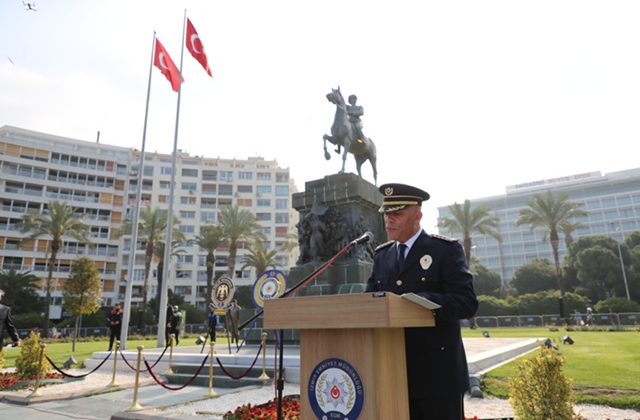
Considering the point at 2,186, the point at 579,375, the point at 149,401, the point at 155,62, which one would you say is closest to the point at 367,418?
the point at 149,401

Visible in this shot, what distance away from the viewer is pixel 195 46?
20.9 m

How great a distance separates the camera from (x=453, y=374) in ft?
8.18

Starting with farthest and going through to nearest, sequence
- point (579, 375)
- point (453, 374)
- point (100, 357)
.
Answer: point (100, 357) → point (579, 375) → point (453, 374)

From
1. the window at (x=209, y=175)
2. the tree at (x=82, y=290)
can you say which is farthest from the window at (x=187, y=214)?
the tree at (x=82, y=290)

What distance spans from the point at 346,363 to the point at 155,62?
21.0m

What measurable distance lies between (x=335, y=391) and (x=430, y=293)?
77 centimetres

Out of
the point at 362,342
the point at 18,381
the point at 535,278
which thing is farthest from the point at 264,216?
the point at 362,342

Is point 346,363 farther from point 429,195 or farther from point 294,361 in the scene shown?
point 294,361

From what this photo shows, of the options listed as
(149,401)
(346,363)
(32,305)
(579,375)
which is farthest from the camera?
(32,305)

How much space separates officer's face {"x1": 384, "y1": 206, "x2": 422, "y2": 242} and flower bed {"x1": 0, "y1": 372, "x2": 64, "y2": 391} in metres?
10.00

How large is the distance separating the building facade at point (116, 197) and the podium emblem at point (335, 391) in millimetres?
51859

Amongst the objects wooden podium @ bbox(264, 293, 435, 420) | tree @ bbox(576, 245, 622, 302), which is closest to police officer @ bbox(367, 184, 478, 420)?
wooden podium @ bbox(264, 293, 435, 420)

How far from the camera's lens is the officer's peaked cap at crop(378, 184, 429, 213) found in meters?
2.90

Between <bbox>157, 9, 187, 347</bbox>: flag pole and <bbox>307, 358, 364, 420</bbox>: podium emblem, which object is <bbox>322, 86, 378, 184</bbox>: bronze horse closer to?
<bbox>157, 9, 187, 347</bbox>: flag pole
